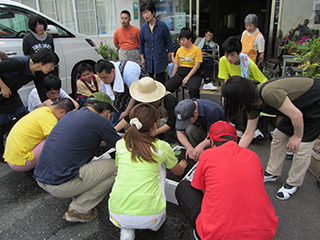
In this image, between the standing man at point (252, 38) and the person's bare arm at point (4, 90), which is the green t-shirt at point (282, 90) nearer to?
the standing man at point (252, 38)

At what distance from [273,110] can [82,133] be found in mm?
1724

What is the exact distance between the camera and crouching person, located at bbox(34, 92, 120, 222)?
2.00 meters

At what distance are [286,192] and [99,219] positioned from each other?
1838mm

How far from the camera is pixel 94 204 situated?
2.19 metres

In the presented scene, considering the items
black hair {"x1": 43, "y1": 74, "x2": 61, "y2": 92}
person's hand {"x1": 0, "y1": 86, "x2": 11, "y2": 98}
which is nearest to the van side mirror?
black hair {"x1": 43, "y1": 74, "x2": 61, "y2": 92}

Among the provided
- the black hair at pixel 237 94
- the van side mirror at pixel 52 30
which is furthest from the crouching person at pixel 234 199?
the van side mirror at pixel 52 30

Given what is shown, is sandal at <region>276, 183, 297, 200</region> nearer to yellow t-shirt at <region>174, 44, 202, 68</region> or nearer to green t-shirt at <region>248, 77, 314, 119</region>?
green t-shirt at <region>248, 77, 314, 119</region>

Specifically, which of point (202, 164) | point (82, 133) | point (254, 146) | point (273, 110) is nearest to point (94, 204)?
point (82, 133)

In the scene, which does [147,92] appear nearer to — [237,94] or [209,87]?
[237,94]

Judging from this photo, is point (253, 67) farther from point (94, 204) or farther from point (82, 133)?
point (94, 204)

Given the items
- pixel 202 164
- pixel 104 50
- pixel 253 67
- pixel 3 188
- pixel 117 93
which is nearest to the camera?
pixel 202 164

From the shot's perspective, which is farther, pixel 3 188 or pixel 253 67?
pixel 253 67

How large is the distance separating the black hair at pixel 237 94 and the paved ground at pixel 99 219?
1.08 metres

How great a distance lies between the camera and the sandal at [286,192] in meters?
2.28
